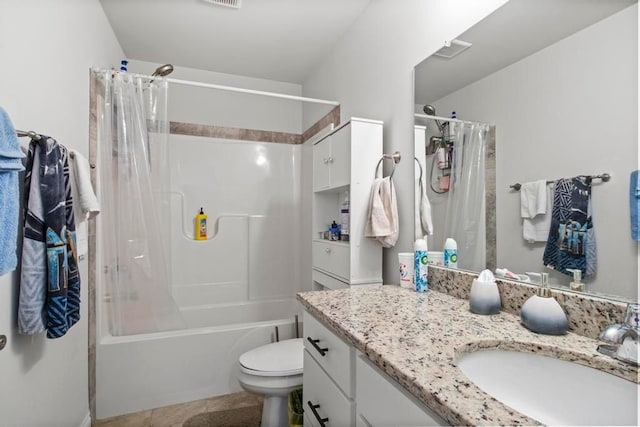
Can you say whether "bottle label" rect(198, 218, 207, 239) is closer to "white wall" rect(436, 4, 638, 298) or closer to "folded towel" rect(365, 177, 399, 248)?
"folded towel" rect(365, 177, 399, 248)

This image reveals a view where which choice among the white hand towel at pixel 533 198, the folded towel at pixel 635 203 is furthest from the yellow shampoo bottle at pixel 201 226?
the folded towel at pixel 635 203

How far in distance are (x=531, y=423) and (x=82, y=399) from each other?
6.72ft

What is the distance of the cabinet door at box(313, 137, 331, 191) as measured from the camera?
1885 mm

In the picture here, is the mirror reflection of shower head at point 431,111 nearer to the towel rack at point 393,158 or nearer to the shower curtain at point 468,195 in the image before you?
the shower curtain at point 468,195

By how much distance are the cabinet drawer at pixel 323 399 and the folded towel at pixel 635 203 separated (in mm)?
789

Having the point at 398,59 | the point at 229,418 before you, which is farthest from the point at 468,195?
the point at 229,418

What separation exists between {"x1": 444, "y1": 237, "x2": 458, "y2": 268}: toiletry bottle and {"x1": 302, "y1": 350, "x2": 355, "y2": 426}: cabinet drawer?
0.65m

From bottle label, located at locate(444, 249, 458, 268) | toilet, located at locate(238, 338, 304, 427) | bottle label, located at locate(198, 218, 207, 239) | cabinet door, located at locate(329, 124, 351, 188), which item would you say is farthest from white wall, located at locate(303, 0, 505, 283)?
bottle label, located at locate(198, 218, 207, 239)

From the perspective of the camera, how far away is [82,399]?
165 cm

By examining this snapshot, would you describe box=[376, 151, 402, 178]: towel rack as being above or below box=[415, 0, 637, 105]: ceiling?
below

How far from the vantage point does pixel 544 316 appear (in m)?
0.80

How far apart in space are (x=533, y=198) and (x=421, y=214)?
526 millimetres

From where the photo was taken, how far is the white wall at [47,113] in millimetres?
1030

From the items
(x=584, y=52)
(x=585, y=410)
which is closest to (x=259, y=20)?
(x=584, y=52)
